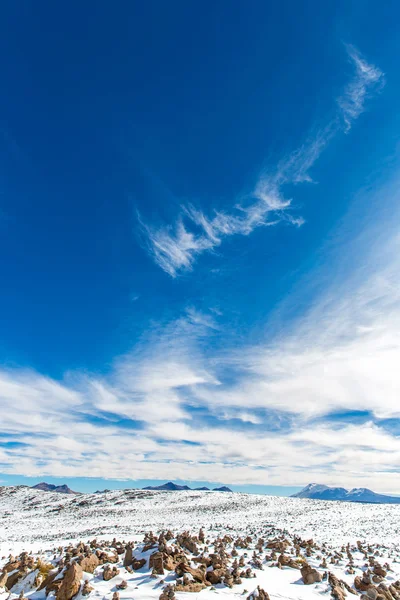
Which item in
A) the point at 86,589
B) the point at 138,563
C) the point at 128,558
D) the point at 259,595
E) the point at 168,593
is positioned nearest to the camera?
the point at 168,593

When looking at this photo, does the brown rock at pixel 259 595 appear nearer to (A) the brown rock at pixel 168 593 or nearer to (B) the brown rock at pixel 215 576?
(B) the brown rock at pixel 215 576

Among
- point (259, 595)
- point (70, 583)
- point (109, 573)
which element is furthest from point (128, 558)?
point (259, 595)

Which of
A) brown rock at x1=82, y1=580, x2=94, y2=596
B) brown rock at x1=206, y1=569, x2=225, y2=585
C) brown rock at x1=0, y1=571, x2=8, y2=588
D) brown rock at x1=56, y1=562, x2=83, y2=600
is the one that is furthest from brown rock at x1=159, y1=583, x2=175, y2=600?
brown rock at x1=0, y1=571, x2=8, y2=588

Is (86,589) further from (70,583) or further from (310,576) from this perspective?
(310,576)

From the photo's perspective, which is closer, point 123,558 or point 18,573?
point 18,573

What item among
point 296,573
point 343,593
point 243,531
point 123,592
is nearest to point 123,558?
point 123,592

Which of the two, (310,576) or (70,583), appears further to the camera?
(310,576)

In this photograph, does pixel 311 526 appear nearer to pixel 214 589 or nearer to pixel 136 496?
pixel 214 589

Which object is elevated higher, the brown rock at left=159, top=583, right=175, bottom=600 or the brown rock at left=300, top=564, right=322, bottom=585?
the brown rock at left=159, top=583, right=175, bottom=600

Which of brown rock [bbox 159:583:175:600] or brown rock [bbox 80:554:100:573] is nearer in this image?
brown rock [bbox 159:583:175:600]

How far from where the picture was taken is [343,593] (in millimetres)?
12352

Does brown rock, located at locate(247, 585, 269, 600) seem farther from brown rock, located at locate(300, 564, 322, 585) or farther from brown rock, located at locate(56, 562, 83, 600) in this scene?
brown rock, located at locate(56, 562, 83, 600)

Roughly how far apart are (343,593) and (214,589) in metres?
4.79

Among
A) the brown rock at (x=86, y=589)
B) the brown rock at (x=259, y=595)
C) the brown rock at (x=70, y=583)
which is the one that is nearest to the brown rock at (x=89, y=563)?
the brown rock at (x=70, y=583)
